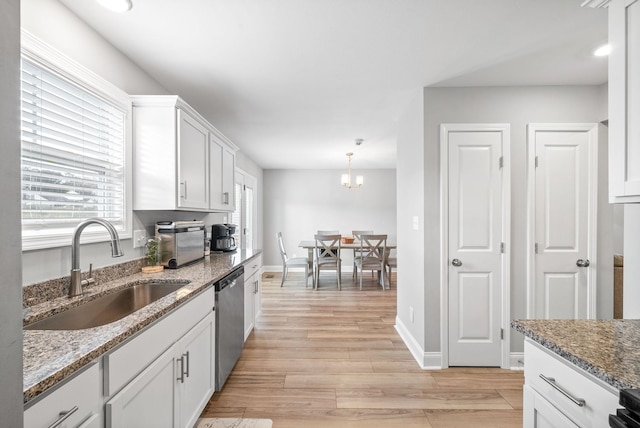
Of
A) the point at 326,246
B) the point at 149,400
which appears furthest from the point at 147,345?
the point at 326,246

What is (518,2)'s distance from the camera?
1545mm

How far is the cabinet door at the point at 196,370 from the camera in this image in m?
1.54

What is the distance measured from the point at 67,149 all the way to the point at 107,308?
35.3 inches

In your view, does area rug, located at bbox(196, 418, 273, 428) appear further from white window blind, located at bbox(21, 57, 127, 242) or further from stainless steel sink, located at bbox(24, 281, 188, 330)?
white window blind, located at bbox(21, 57, 127, 242)

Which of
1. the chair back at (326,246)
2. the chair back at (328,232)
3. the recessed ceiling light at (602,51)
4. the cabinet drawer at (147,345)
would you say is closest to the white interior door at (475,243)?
the recessed ceiling light at (602,51)

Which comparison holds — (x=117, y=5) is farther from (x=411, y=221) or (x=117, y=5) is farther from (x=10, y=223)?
(x=411, y=221)

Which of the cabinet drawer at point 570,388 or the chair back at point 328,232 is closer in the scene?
the cabinet drawer at point 570,388

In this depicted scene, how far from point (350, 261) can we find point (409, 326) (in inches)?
158

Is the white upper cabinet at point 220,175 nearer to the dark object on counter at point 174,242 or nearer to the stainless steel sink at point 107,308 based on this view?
the dark object on counter at point 174,242

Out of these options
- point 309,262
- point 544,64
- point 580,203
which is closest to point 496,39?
point 544,64

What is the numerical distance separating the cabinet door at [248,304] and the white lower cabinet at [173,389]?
0.82m

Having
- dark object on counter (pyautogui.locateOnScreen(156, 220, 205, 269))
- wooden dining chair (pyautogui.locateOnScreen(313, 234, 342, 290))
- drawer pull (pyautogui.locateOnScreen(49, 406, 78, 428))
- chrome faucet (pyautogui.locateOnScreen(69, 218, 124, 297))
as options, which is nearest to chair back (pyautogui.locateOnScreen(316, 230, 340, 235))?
wooden dining chair (pyautogui.locateOnScreen(313, 234, 342, 290))

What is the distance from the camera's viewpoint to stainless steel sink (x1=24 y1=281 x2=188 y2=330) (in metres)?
1.30

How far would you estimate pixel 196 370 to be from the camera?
1706 mm
